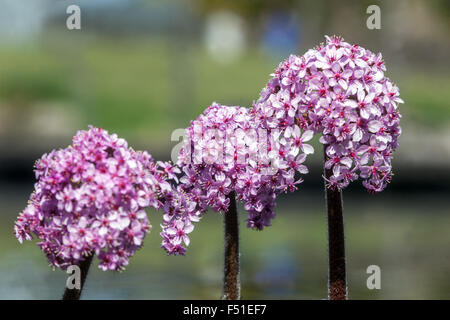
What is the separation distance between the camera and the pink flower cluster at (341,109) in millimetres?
3615

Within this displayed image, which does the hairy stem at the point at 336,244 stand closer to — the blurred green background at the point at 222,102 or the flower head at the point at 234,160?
the flower head at the point at 234,160

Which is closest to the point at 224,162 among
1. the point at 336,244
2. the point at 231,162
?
the point at 231,162

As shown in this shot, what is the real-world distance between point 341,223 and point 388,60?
870 inches

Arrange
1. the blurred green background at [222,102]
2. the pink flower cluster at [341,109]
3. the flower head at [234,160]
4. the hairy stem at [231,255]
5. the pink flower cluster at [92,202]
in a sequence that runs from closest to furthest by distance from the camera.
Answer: the pink flower cluster at [92,202], the pink flower cluster at [341,109], the flower head at [234,160], the hairy stem at [231,255], the blurred green background at [222,102]

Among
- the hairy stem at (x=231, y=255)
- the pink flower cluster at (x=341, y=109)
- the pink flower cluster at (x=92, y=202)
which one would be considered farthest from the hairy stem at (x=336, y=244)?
the pink flower cluster at (x=92, y=202)

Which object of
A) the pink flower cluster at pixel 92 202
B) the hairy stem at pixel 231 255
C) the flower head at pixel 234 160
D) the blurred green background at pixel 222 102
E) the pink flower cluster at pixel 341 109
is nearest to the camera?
the pink flower cluster at pixel 92 202

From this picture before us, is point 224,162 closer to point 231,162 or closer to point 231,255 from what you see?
point 231,162

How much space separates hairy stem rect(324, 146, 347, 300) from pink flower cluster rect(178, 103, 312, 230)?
0.20 metres

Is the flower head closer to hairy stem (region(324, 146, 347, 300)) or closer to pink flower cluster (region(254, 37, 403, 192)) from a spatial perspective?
pink flower cluster (region(254, 37, 403, 192))

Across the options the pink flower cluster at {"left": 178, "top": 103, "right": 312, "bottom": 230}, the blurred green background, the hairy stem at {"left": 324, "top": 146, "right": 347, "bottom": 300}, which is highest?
the blurred green background

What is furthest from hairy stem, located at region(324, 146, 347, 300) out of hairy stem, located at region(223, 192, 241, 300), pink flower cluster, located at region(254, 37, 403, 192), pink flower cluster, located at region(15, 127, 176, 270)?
pink flower cluster, located at region(15, 127, 176, 270)

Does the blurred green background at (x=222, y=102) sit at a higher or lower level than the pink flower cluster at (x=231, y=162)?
higher

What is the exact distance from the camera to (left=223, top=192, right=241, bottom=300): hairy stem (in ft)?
13.3

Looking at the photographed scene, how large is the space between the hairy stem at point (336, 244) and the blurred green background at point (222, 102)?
1.80 meters
